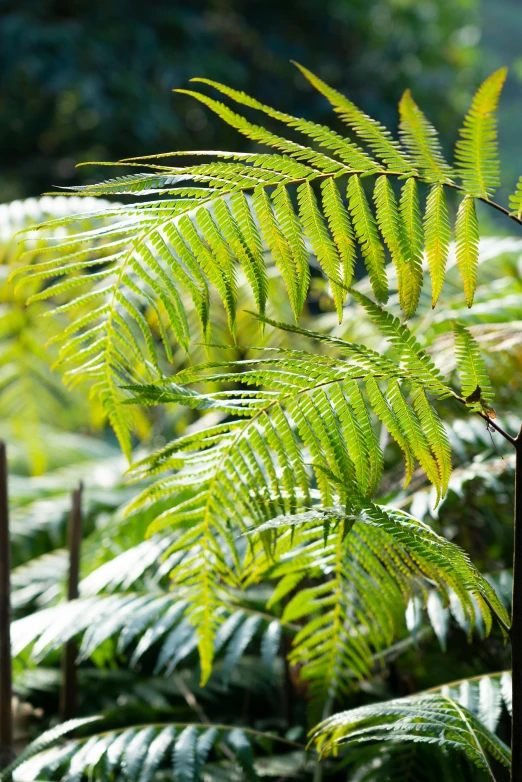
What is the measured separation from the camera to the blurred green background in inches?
213

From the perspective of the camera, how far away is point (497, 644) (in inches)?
38.9

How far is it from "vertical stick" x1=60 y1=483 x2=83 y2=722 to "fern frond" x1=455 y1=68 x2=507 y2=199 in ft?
2.17

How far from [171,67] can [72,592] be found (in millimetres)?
5524

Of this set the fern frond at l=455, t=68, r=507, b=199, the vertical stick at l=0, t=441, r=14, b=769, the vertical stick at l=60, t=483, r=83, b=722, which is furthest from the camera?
the vertical stick at l=60, t=483, r=83, b=722

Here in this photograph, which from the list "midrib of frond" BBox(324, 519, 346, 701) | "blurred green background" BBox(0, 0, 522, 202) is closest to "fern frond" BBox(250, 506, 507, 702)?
"midrib of frond" BBox(324, 519, 346, 701)

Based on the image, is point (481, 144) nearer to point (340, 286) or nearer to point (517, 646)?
point (340, 286)

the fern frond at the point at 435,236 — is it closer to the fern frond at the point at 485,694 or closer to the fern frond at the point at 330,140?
the fern frond at the point at 330,140

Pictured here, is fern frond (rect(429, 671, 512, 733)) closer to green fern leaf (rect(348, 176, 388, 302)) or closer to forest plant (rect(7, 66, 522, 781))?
forest plant (rect(7, 66, 522, 781))

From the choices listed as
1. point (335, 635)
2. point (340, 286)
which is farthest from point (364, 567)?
point (340, 286)

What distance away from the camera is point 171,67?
5.71 m

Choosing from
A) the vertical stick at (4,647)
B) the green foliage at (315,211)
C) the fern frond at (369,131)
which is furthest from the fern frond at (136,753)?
the fern frond at (369,131)

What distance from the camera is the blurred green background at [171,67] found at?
5418mm

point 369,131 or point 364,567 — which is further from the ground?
point 369,131

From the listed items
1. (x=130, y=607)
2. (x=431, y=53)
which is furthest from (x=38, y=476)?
(x=431, y=53)
